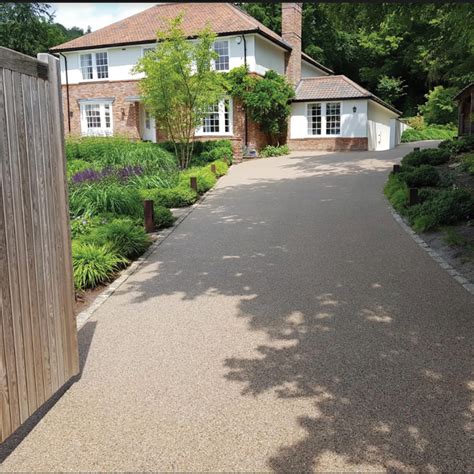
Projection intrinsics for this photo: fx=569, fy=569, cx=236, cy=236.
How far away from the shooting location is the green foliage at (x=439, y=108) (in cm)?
4141


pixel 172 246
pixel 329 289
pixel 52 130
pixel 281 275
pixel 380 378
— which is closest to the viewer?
pixel 52 130

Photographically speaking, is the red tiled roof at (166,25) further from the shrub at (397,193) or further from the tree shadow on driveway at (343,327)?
the tree shadow on driveway at (343,327)

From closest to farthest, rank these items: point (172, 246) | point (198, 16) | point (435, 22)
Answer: point (172, 246) < point (435, 22) < point (198, 16)

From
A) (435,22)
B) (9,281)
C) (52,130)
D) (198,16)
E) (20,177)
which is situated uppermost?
(198,16)

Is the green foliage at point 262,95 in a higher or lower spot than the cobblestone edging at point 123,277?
higher

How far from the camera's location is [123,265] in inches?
324

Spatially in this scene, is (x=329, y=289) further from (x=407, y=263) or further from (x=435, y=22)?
(x=435, y=22)

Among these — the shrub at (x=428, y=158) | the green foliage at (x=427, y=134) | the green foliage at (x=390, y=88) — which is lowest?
the shrub at (x=428, y=158)

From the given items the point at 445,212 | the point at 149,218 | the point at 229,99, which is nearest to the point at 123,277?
the point at 149,218

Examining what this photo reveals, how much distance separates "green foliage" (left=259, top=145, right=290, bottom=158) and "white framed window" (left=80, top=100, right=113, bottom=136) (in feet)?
28.4

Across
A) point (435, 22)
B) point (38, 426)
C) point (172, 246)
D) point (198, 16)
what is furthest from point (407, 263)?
point (198, 16)

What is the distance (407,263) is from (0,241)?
5926 mm

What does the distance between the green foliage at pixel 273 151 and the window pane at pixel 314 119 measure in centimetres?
237

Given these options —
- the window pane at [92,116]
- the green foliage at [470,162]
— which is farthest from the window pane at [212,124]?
the green foliage at [470,162]
